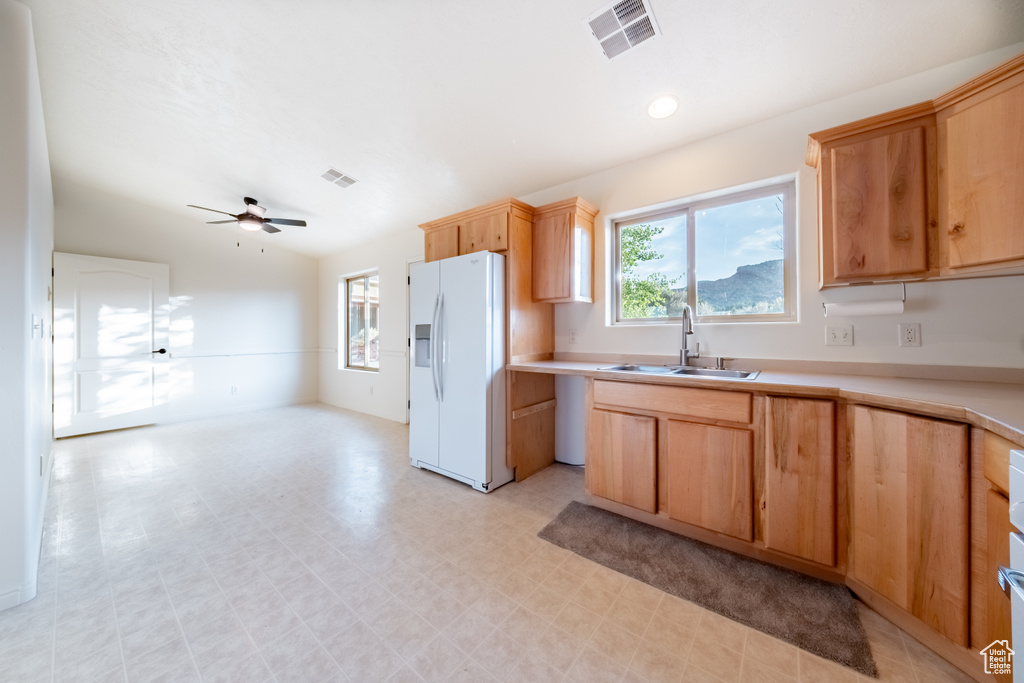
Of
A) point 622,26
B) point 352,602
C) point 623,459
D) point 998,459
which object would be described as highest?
point 622,26

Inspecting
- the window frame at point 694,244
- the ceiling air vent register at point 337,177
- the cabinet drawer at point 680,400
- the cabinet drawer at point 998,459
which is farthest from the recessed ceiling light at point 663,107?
the ceiling air vent register at point 337,177

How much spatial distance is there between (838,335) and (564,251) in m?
1.78

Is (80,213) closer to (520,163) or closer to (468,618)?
(520,163)

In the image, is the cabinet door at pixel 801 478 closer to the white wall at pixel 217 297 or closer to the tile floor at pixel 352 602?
the tile floor at pixel 352 602

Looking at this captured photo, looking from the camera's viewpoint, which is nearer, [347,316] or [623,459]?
[623,459]

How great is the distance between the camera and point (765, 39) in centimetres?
172

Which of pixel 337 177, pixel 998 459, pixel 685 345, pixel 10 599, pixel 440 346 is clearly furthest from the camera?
pixel 337 177

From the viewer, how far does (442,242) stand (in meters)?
3.16

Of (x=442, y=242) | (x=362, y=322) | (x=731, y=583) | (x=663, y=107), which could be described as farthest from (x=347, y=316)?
(x=731, y=583)

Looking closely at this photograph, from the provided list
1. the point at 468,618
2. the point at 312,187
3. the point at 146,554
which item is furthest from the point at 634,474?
the point at 312,187

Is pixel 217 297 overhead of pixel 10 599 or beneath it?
overhead

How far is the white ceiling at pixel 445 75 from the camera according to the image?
5.52 feet

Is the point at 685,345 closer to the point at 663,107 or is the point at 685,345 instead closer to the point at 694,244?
the point at 694,244

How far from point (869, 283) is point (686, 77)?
1504mm
